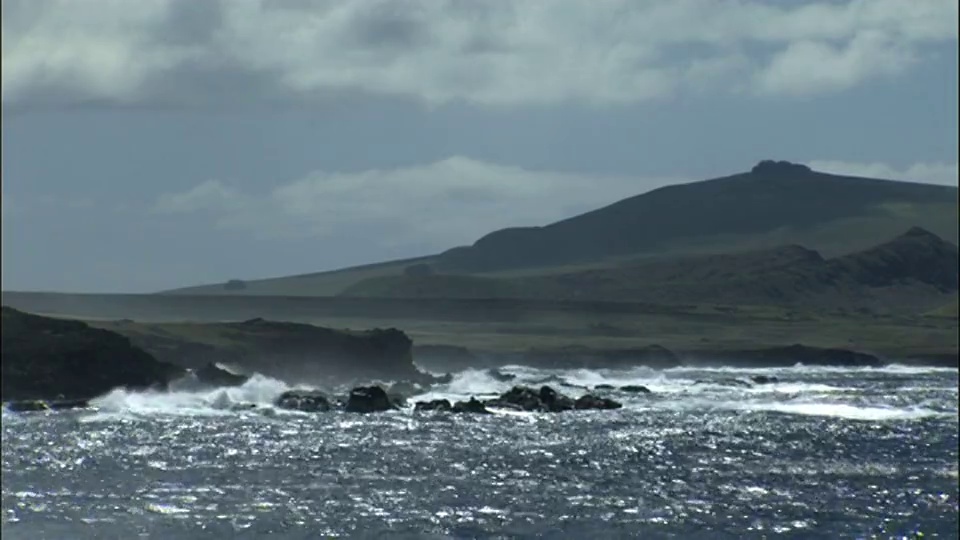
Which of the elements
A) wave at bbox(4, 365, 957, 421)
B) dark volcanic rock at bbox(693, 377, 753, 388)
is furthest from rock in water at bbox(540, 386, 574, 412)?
dark volcanic rock at bbox(693, 377, 753, 388)

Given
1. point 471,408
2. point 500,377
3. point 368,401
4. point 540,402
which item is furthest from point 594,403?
point 500,377

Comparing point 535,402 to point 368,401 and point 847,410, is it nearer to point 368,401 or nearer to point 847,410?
point 368,401

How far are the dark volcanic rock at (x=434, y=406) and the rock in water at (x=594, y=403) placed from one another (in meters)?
10.2

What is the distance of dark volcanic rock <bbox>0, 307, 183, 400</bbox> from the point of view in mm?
121375

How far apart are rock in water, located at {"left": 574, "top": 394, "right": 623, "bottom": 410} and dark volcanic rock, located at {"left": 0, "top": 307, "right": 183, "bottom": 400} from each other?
3524cm

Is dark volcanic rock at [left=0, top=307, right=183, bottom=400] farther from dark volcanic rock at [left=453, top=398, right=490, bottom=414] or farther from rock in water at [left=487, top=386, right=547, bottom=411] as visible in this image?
rock in water at [left=487, top=386, right=547, bottom=411]

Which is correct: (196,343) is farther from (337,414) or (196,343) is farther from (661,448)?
(661,448)

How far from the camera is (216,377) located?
138125 millimetres

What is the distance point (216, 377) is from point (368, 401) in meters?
24.0

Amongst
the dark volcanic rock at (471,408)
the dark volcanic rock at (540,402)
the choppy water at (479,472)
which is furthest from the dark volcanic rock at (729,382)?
the dark volcanic rock at (471,408)

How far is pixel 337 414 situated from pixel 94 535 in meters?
62.0

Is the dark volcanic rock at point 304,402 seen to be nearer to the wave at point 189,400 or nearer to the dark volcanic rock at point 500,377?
the wave at point 189,400

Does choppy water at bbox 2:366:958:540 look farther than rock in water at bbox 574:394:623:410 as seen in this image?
No

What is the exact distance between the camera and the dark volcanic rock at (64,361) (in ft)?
398
